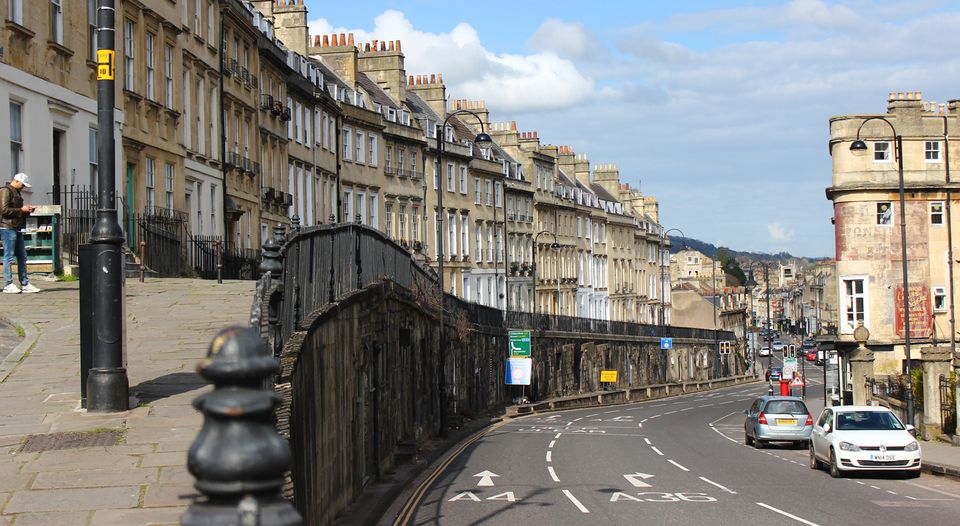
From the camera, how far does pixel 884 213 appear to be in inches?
2176

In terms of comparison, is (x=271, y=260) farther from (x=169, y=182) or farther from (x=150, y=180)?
(x=169, y=182)

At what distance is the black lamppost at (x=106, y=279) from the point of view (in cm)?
1150

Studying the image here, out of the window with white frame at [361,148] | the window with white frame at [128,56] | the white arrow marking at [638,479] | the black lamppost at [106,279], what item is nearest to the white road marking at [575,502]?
the white arrow marking at [638,479]

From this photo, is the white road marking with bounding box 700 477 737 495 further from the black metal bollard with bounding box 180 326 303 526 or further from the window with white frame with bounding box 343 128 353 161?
the window with white frame with bounding box 343 128 353 161

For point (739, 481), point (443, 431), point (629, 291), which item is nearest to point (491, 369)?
point (443, 431)

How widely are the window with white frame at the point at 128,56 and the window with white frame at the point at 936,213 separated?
3676 centimetres

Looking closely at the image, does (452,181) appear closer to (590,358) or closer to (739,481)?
(590,358)

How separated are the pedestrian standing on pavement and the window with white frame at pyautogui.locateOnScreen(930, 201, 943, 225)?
144 feet

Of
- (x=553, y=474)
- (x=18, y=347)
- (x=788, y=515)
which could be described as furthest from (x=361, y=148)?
(x=18, y=347)

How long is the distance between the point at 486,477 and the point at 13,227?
971cm

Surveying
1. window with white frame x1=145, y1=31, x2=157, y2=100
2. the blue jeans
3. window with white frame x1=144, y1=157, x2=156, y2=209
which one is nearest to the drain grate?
the blue jeans

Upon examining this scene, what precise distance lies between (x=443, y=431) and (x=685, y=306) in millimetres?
116276

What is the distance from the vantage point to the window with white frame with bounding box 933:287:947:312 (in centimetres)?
5580

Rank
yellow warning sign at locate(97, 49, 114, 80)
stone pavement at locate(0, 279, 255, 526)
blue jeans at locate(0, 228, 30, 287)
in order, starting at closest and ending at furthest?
stone pavement at locate(0, 279, 255, 526) → yellow warning sign at locate(97, 49, 114, 80) → blue jeans at locate(0, 228, 30, 287)
